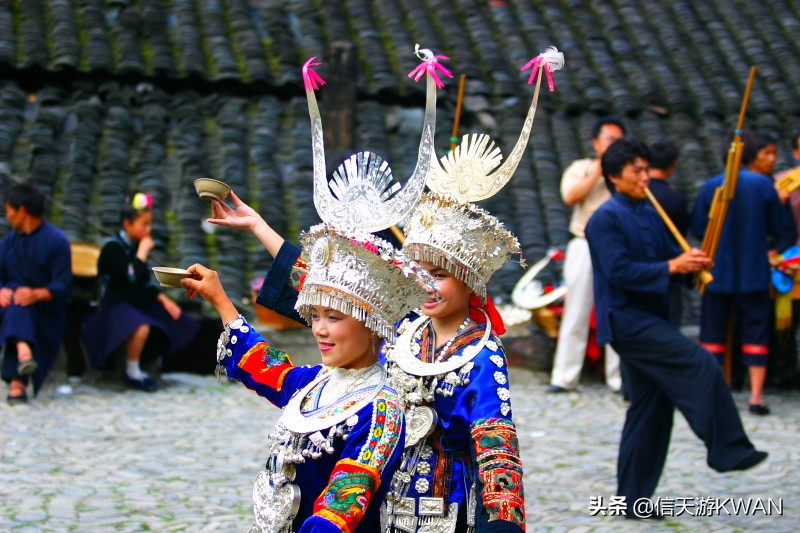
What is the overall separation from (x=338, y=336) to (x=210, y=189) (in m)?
0.63

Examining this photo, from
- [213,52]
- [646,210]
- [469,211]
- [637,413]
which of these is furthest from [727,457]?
[213,52]

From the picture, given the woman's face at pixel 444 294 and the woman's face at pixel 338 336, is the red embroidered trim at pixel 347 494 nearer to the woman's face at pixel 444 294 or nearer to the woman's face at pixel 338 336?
the woman's face at pixel 338 336

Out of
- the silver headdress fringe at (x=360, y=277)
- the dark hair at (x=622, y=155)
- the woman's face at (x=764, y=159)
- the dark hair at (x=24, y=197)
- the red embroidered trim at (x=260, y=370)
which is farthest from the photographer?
the woman's face at (x=764, y=159)

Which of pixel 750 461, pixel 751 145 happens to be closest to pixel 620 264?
pixel 750 461

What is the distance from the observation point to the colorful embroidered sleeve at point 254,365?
13.0ft

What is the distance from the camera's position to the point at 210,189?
3.89 metres

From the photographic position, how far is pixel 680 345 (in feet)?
20.2

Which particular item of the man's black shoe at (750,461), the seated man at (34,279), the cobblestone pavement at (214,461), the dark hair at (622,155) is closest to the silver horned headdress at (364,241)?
the cobblestone pavement at (214,461)

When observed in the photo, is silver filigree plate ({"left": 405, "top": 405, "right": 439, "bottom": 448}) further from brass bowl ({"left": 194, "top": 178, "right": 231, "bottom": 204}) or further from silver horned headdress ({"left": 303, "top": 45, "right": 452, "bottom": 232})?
brass bowl ({"left": 194, "top": 178, "right": 231, "bottom": 204})

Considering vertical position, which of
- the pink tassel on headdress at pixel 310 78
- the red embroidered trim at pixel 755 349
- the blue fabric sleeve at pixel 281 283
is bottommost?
the red embroidered trim at pixel 755 349

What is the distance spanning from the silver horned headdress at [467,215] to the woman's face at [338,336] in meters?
0.59

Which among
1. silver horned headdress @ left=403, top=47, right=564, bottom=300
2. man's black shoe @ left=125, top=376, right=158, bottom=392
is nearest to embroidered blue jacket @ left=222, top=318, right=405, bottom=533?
silver horned headdress @ left=403, top=47, right=564, bottom=300

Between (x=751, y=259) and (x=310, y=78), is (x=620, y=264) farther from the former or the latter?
(x=751, y=259)

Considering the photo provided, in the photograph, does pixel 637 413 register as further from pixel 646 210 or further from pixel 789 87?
pixel 789 87
